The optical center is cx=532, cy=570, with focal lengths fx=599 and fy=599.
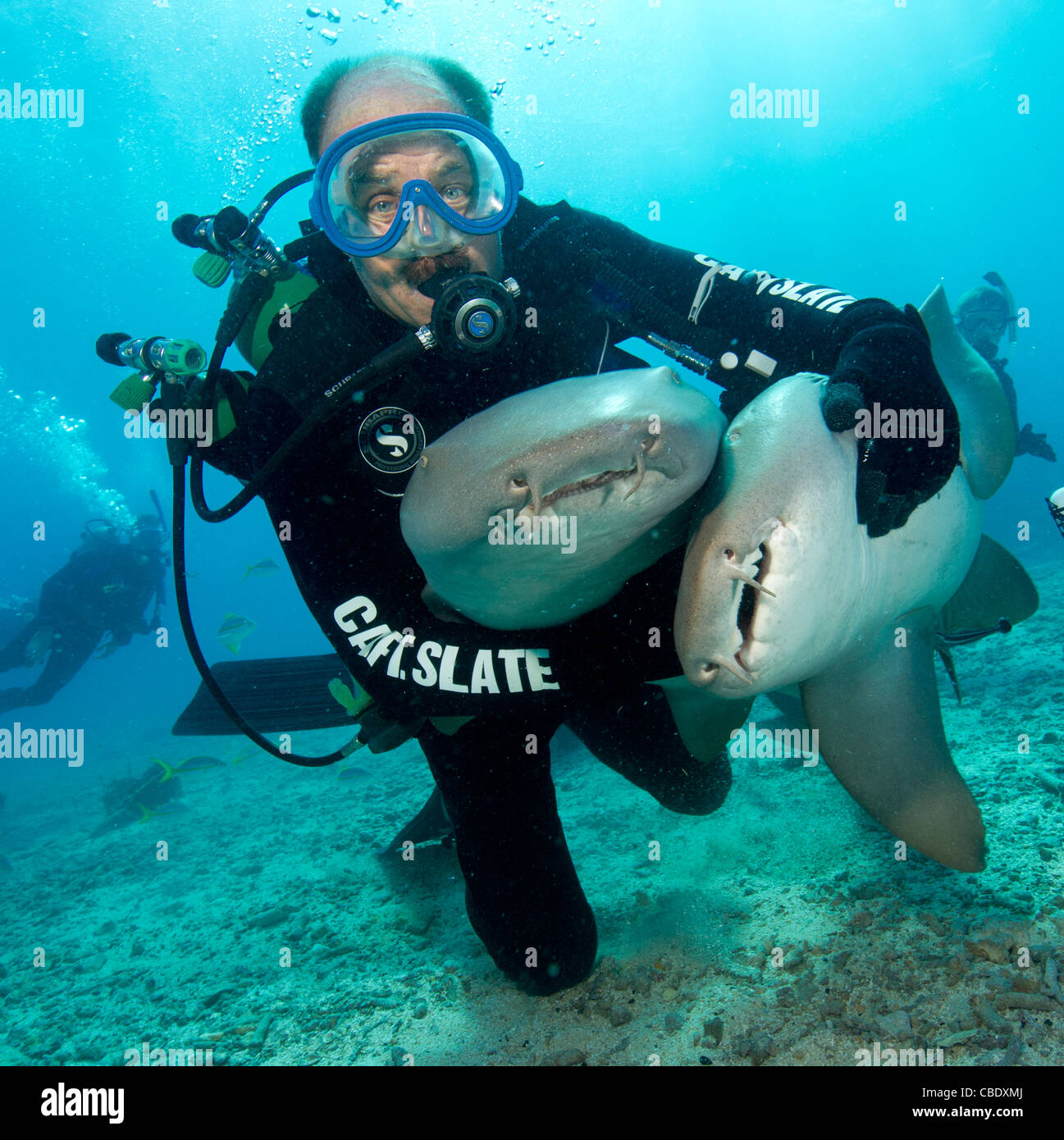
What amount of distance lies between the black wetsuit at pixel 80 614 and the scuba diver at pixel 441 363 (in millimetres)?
13940

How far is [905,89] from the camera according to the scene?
2063 inches

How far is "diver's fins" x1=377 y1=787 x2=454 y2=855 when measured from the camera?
5086 mm

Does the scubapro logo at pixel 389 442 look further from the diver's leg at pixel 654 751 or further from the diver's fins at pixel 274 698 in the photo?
the diver's fins at pixel 274 698

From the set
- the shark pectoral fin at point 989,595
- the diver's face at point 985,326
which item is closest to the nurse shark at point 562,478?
the shark pectoral fin at point 989,595

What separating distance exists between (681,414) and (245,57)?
1479 inches

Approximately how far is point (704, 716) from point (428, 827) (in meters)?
3.38

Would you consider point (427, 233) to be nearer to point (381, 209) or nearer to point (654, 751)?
point (381, 209)

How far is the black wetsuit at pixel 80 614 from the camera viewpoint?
14117 millimetres

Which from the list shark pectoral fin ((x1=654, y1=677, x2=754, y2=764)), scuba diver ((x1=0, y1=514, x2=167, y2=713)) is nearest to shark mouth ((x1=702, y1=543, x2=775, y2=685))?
Result: shark pectoral fin ((x1=654, y1=677, x2=754, y2=764))

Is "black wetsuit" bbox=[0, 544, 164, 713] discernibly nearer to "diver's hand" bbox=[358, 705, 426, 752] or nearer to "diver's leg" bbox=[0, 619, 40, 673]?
"diver's leg" bbox=[0, 619, 40, 673]

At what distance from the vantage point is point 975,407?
2.89 meters

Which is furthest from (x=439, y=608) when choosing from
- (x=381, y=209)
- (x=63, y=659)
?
(x=63, y=659)

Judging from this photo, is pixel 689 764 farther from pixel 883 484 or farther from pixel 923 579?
pixel 883 484
